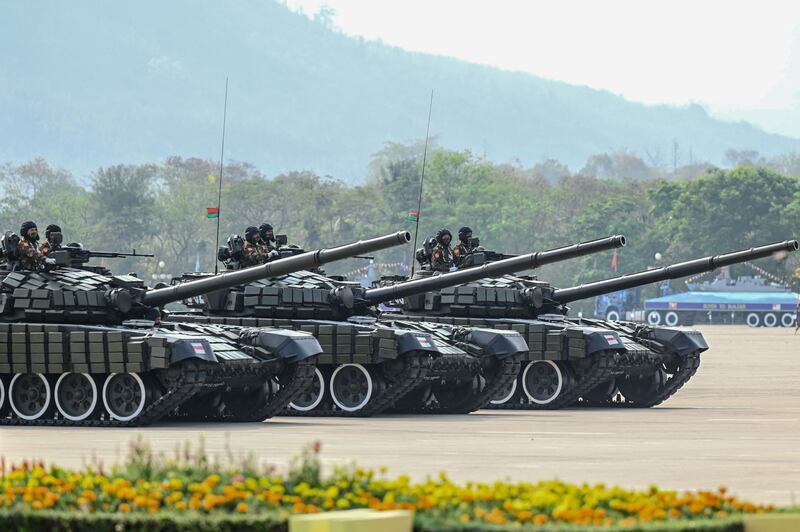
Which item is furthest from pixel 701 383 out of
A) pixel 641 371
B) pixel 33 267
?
pixel 33 267

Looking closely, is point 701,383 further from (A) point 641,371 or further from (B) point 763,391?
(A) point 641,371

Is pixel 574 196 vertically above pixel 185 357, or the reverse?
pixel 574 196

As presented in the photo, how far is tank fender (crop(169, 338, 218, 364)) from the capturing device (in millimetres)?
25984

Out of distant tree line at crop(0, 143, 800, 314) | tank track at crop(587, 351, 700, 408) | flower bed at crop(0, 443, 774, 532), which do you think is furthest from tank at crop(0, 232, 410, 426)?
distant tree line at crop(0, 143, 800, 314)

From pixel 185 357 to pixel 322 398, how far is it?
5.19 m

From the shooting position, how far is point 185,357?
26.0 meters

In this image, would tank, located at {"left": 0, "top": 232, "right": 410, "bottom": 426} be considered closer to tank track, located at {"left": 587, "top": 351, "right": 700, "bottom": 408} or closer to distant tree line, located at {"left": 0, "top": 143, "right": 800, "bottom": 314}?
tank track, located at {"left": 587, "top": 351, "right": 700, "bottom": 408}

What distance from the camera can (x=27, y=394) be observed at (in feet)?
90.2

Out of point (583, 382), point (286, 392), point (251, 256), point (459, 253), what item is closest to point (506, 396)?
point (583, 382)

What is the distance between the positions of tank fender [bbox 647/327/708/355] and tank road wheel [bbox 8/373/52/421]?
13423 mm

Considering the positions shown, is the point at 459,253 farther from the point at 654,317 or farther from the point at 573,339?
the point at 654,317

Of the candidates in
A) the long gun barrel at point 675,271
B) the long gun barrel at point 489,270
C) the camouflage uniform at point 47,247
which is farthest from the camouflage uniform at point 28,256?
the long gun barrel at point 675,271

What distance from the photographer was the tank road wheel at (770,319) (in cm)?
12744

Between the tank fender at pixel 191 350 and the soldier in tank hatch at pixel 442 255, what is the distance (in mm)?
9837
